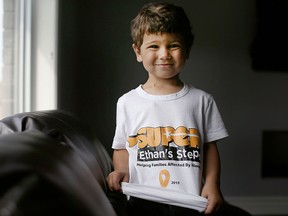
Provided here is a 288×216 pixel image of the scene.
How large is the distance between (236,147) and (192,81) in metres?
0.64

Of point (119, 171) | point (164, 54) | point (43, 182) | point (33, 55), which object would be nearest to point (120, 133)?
point (119, 171)

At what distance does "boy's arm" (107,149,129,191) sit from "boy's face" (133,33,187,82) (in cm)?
24

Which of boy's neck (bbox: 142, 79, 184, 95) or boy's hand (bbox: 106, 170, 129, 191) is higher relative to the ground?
boy's neck (bbox: 142, 79, 184, 95)

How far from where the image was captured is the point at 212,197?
107 centimetres

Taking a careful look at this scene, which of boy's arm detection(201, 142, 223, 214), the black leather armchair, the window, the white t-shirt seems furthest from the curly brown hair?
the window

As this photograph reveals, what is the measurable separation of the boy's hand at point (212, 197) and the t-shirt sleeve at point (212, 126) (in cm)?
13

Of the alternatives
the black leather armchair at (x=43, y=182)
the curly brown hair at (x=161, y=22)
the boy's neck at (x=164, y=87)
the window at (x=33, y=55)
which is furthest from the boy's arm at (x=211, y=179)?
the window at (x=33, y=55)

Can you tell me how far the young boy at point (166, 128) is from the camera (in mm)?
1074

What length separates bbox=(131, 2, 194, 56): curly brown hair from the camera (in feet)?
3.56

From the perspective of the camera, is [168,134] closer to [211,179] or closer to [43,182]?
[211,179]

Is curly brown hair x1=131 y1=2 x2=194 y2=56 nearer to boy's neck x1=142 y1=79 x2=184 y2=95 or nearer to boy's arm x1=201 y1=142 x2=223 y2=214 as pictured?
boy's neck x1=142 y1=79 x2=184 y2=95

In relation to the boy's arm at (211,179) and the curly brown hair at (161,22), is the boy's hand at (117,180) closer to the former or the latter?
the boy's arm at (211,179)

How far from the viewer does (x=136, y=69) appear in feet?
10.5

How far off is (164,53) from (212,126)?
231 mm
